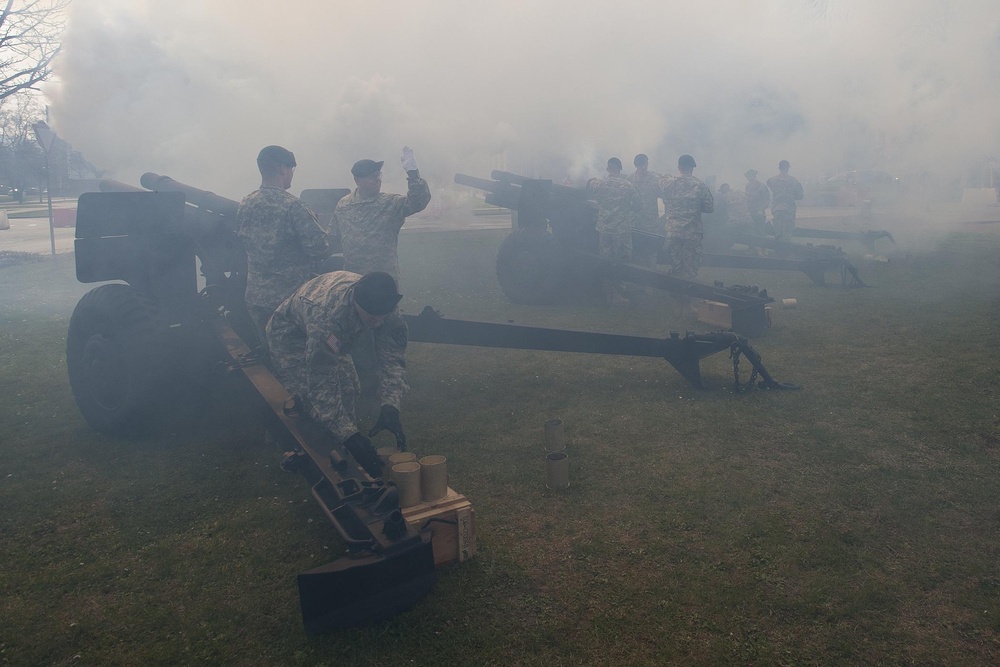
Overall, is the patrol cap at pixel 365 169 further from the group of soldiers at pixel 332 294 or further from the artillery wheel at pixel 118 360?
the artillery wheel at pixel 118 360

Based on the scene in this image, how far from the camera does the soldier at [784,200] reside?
14758 mm

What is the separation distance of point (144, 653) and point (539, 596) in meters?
1.59

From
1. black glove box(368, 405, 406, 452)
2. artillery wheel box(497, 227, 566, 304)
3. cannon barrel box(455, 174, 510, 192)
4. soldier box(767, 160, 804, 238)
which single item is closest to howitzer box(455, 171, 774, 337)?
artillery wheel box(497, 227, 566, 304)

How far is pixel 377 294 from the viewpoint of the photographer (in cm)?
368

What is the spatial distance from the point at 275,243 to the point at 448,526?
9.92 ft

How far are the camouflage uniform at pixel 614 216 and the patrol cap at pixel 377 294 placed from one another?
260 inches

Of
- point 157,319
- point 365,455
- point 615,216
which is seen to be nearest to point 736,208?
point 615,216

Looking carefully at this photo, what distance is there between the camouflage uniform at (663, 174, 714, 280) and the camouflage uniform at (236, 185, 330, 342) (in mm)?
5307

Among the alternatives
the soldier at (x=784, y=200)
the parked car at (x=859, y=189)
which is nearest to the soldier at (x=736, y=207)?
the soldier at (x=784, y=200)

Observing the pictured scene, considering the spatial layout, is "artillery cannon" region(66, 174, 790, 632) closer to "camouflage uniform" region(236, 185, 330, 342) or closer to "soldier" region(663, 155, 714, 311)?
"camouflage uniform" region(236, 185, 330, 342)

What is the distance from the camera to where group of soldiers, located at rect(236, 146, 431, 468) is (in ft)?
12.6

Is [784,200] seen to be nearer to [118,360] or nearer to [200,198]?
[200,198]

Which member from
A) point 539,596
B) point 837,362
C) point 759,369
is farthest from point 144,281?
point 837,362

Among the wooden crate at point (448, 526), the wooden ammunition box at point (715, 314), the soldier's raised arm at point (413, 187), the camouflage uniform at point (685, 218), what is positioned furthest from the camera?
the camouflage uniform at point (685, 218)
